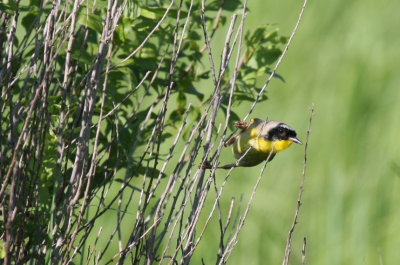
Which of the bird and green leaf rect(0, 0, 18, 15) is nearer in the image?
green leaf rect(0, 0, 18, 15)

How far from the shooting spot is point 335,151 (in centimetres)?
575

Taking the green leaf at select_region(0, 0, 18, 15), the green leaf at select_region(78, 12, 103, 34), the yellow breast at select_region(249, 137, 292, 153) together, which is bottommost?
the yellow breast at select_region(249, 137, 292, 153)

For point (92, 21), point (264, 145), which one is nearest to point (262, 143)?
point (264, 145)

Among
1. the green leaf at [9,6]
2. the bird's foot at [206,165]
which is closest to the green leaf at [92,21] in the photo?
the green leaf at [9,6]

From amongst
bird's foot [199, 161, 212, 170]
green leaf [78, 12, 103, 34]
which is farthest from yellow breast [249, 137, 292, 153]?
green leaf [78, 12, 103, 34]

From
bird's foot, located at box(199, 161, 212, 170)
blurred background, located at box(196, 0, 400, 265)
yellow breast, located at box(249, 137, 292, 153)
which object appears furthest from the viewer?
blurred background, located at box(196, 0, 400, 265)

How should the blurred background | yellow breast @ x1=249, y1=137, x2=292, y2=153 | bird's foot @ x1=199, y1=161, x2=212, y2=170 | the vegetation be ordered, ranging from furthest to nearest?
the blurred background
yellow breast @ x1=249, y1=137, x2=292, y2=153
bird's foot @ x1=199, y1=161, x2=212, y2=170
the vegetation

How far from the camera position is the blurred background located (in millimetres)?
5551

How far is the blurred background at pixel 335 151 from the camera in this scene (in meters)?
5.55

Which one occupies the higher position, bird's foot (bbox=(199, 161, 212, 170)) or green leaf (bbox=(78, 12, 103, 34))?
green leaf (bbox=(78, 12, 103, 34))

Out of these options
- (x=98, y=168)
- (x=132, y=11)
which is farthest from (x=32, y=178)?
(x=132, y=11)

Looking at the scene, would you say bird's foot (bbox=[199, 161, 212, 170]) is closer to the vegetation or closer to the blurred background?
the vegetation

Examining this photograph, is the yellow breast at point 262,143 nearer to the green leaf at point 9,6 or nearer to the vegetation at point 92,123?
the vegetation at point 92,123

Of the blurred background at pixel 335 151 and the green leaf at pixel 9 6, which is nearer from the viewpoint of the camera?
the green leaf at pixel 9 6
